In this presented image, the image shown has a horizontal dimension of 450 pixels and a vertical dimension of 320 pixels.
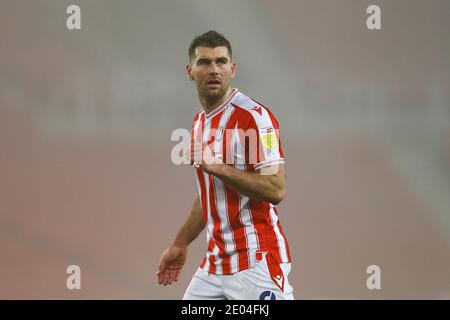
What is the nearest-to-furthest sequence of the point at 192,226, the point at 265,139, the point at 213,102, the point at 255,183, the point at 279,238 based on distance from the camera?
the point at 255,183 → the point at 265,139 → the point at 279,238 → the point at 213,102 → the point at 192,226

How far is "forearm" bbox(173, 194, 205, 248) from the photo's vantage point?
3.28 meters

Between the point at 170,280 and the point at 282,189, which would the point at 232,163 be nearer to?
the point at 282,189

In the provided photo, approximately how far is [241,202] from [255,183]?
0.20 meters

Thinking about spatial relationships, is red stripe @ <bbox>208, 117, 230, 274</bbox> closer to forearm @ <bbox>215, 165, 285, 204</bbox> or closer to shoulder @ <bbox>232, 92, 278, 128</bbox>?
shoulder @ <bbox>232, 92, 278, 128</bbox>

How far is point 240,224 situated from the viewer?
2.82 metres

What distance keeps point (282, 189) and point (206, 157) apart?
1.29 ft

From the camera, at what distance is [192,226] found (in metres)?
3.30

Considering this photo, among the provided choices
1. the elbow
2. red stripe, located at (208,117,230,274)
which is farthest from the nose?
the elbow

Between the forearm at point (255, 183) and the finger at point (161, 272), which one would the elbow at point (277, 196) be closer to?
the forearm at point (255, 183)

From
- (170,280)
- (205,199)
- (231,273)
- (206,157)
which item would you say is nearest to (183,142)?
(206,157)

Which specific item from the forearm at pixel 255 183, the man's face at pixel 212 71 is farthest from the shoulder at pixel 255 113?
the forearm at pixel 255 183

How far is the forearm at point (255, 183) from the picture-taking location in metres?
2.60

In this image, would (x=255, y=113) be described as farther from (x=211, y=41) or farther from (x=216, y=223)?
(x=216, y=223)

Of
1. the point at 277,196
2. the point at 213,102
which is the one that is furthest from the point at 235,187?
the point at 213,102
